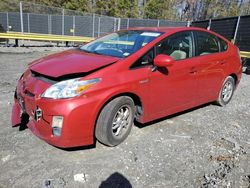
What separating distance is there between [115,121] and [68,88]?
813 mm

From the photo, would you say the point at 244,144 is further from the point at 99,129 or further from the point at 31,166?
the point at 31,166

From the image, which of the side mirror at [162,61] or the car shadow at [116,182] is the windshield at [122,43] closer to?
the side mirror at [162,61]

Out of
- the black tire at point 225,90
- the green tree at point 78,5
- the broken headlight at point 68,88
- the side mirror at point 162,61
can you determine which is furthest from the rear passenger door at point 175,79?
the green tree at point 78,5

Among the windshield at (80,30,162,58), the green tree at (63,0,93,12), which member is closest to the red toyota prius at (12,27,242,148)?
the windshield at (80,30,162,58)

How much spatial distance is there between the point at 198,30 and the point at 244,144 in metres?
2.10

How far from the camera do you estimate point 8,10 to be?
22.1m

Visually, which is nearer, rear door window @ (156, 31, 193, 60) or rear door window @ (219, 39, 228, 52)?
rear door window @ (156, 31, 193, 60)

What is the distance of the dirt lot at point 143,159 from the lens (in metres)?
2.63

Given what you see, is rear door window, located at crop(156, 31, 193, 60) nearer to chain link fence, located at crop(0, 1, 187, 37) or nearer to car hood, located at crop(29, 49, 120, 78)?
car hood, located at crop(29, 49, 120, 78)

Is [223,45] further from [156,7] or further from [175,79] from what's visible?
[156,7]

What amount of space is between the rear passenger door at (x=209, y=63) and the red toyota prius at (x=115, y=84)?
18 mm

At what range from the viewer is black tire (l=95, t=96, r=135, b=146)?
2975 mm

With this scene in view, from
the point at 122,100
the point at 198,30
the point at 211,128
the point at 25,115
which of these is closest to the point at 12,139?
the point at 25,115

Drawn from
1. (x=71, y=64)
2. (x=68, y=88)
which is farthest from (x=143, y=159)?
(x=71, y=64)
